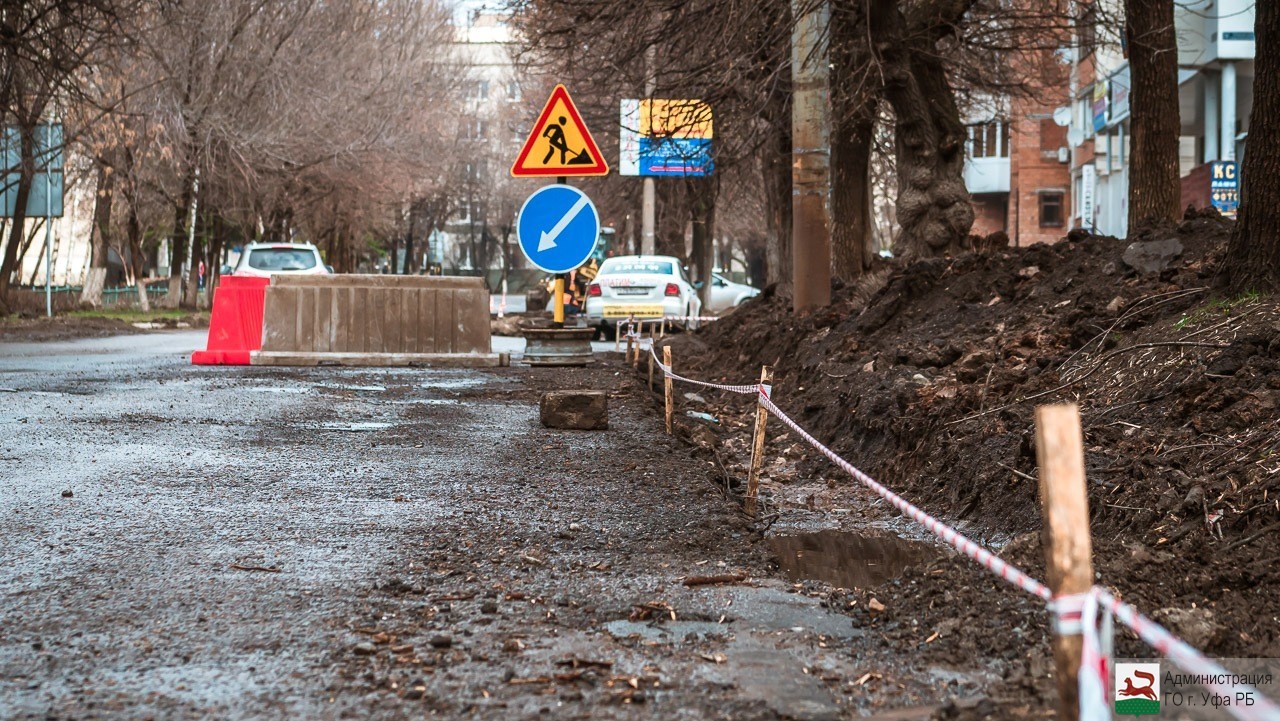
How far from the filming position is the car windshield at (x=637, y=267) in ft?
87.7

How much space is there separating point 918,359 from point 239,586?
6.28 meters

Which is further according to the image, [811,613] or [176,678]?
[811,613]

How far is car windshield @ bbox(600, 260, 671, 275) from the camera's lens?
26.7m

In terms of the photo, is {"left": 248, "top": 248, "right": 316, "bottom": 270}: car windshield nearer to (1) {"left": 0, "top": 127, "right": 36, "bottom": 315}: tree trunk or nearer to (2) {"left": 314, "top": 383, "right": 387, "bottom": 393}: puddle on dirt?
(1) {"left": 0, "top": 127, "right": 36, "bottom": 315}: tree trunk

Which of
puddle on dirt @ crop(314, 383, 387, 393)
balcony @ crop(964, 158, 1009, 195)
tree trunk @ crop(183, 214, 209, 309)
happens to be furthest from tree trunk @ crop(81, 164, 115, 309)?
balcony @ crop(964, 158, 1009, 195)

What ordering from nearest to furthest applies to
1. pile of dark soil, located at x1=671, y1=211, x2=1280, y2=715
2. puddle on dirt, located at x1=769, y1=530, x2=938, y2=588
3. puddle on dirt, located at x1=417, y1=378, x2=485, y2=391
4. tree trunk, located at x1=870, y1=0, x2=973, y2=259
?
1. pile of dark soil, located at x1=671, y1=211, x2=1280, y2=715
2. puddle on dirt, located at x1=769, y1=530, x2=938, y2=588
3. puddle on dirt, located at x1=417, y1=378, x2=485, y2=391
4. tree trunk, located at x1=870, y1=0, x2=973, y2=259

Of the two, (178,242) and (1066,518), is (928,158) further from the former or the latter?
(178,242)

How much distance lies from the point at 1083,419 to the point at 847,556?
1.59 m

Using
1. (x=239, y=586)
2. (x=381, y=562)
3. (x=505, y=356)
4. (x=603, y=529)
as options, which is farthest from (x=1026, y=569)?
(x=505, y=356)

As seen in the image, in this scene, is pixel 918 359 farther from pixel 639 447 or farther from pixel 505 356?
pixel 505 356

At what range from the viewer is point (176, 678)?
3902 millimetres

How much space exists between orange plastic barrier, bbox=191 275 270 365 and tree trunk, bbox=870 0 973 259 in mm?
7777

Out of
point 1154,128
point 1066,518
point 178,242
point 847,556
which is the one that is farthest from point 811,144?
point 178,242

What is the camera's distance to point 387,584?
507cm
